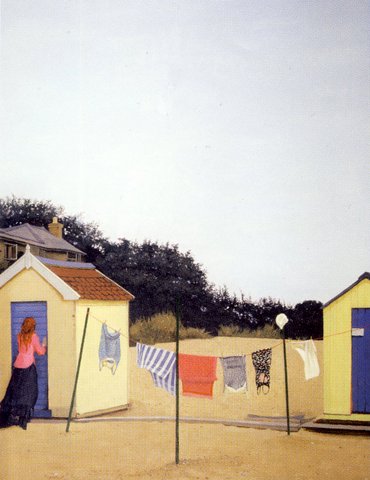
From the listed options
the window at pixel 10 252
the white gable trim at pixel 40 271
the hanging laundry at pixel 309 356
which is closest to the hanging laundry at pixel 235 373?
the hanging laundry at pixel 309 356

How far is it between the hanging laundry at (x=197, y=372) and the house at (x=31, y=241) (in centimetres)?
265

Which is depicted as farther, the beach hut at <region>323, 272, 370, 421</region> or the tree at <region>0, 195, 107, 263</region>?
the tree at <region>0, 195, 107, 263</region>

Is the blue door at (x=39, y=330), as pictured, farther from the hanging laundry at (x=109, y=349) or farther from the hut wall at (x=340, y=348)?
the hut wall at (x=340, y=348)

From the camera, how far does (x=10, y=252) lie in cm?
965

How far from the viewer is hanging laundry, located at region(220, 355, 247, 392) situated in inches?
333

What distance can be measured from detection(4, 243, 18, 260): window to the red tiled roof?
0.72 metres

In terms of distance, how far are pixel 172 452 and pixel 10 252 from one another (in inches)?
153

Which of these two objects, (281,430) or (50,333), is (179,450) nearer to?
(281,430)

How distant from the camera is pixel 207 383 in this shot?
324 inches

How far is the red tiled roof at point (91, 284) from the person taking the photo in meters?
9.26

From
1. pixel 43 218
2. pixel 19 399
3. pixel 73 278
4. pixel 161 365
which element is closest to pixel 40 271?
pixel 73 278

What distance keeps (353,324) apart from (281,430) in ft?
5.57

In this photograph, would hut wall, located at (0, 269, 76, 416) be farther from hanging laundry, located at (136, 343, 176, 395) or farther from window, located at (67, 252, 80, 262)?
hanging laundry, located at (136, 343, 176, 395)

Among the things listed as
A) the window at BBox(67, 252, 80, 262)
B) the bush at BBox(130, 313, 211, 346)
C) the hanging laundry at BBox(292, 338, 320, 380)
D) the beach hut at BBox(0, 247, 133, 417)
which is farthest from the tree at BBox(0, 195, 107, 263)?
the hanging laundry at BBox(292, 338, 320, 380)
